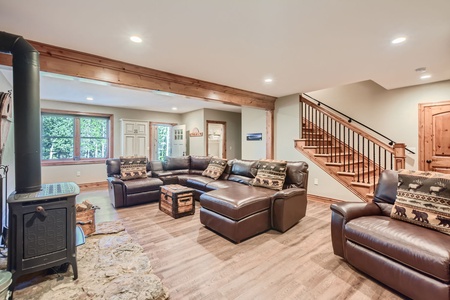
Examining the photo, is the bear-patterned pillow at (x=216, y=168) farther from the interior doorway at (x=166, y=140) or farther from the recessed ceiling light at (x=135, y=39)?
the interior doorway at (x=166, y=140)

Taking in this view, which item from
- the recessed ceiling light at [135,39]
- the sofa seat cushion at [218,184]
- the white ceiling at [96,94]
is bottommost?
the sofa seat cushion at [218,184]

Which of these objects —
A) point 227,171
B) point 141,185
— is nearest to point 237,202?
point 227,171

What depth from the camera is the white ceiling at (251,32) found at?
196 centimetres

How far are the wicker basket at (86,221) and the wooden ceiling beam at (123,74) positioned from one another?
1.89 m

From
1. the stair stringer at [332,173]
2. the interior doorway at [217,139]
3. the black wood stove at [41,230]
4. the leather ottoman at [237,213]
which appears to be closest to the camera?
the black wood stove at [41,230]

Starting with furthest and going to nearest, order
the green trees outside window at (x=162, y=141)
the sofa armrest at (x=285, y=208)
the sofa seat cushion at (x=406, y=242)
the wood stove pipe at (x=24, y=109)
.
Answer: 1. the green trees outside window at (x=162, y=141)
2. the sofa armrest at (x=285, y=208)
3. the wood stove pipe at (x=24, y=109)
4. the sofa seat cushion at (x=406, y=242)

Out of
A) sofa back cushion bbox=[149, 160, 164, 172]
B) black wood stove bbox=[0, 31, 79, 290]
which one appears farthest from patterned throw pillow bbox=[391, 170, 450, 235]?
sofa back cushion bbox=[149, 160, 164, 172]

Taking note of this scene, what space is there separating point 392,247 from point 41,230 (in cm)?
297

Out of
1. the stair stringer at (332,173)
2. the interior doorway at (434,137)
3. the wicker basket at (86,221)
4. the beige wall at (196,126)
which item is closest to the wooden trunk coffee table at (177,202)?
the wicker basket at (86,221)

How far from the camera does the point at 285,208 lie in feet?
9.67

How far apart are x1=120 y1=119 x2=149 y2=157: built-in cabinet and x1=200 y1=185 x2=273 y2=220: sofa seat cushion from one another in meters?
5.02

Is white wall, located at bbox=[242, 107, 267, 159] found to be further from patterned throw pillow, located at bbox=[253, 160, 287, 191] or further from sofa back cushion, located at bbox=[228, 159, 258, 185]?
patterned throw pillow, located at bbox=[253, 160, 287, 191]

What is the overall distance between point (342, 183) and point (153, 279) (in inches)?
159

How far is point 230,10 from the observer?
6.57 feet
